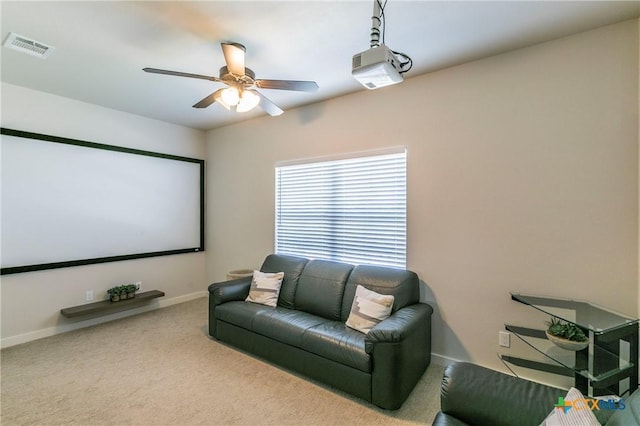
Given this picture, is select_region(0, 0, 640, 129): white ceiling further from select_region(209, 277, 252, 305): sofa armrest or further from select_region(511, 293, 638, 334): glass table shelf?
select_region(209, 277, 252, 305): sofa armrest

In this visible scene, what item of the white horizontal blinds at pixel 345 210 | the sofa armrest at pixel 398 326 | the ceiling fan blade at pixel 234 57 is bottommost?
the sofa armrest at pixel 398 326

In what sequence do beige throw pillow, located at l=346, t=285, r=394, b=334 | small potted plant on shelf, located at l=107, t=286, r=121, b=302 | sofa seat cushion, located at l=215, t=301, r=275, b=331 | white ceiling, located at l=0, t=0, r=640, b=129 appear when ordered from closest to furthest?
white ceiling, located at l=0, t=0, r=640, b=129 → beige throw pillow, located at l=346, t=285, r=394, b=334 → sofa seat cushion, located at l=215, t=301, r=275, b=331 → small potted plant on shelf, located at l=107, t=286, r=121, b=302

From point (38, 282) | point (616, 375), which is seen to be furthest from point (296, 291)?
point (38, 282)

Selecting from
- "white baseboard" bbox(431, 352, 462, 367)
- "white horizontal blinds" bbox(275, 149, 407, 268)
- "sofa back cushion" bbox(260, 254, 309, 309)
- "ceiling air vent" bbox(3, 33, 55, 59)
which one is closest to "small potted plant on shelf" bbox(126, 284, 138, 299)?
"sofa back cushion" bbox(260, 254, 309, 309)

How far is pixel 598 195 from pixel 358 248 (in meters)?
2.05

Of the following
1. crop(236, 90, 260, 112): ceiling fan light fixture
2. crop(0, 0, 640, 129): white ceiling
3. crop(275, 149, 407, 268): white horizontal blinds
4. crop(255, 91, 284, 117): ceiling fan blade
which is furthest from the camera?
crop(275, 149, 407, 268): white horizontal blinds

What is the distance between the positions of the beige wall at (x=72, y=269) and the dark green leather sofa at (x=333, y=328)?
1.64 m

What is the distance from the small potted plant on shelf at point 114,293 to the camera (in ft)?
12.2

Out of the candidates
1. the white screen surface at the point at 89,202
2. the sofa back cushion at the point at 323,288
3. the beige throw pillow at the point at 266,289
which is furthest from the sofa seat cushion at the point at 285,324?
the white screen surface at the point at 89,202

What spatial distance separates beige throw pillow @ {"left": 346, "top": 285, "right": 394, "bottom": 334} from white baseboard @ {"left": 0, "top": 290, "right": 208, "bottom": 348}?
315cm

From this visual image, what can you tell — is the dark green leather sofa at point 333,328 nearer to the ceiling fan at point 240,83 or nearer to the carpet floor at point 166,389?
the carpet floor at point 166,389

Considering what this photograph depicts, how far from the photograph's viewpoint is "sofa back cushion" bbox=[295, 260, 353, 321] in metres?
2.93

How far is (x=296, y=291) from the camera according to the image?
10.6ft

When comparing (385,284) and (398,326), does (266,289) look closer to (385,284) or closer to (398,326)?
A: (385,284)
